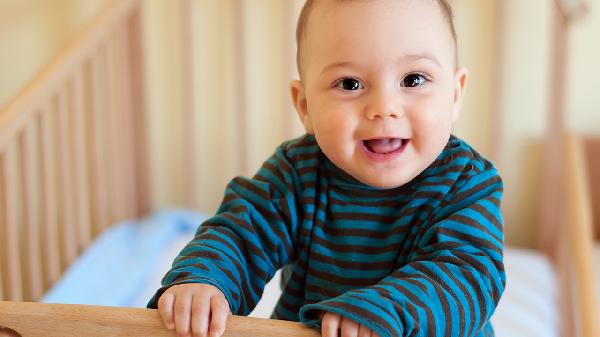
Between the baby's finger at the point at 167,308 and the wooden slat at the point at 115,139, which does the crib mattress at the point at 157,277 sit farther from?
the baby's finger at the point at 167,308

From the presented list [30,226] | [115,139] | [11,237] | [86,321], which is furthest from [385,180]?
[115,139]

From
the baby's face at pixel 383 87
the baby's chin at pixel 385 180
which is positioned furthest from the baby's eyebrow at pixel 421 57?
the baby's chin at pixel 385 180

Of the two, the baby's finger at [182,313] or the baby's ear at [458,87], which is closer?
the baby's finger at [182,313]

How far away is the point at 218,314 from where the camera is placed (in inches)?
28.4

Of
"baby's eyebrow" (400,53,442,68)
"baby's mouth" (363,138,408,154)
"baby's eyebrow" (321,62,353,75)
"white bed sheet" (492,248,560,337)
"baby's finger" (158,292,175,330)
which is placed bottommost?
"white bed sheet" (492,248,560,337)

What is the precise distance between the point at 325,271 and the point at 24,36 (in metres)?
1.40

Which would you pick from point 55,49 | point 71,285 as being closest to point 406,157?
point 71,285

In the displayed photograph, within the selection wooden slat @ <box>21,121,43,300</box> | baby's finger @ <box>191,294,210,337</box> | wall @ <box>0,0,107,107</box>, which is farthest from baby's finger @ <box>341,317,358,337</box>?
wall @ <box>0,0,107,107</box>

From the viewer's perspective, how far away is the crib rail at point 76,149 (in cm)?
150

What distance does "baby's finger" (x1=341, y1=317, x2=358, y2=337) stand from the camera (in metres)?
0.68

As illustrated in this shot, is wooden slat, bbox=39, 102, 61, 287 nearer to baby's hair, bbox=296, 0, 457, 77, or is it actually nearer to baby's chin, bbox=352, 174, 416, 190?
baby's hair, bbox=296, 0, 457, 77

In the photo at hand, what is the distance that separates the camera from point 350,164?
2.60 ft

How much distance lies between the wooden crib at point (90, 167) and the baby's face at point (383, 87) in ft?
1.01

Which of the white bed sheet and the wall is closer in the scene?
the white bed sheet
